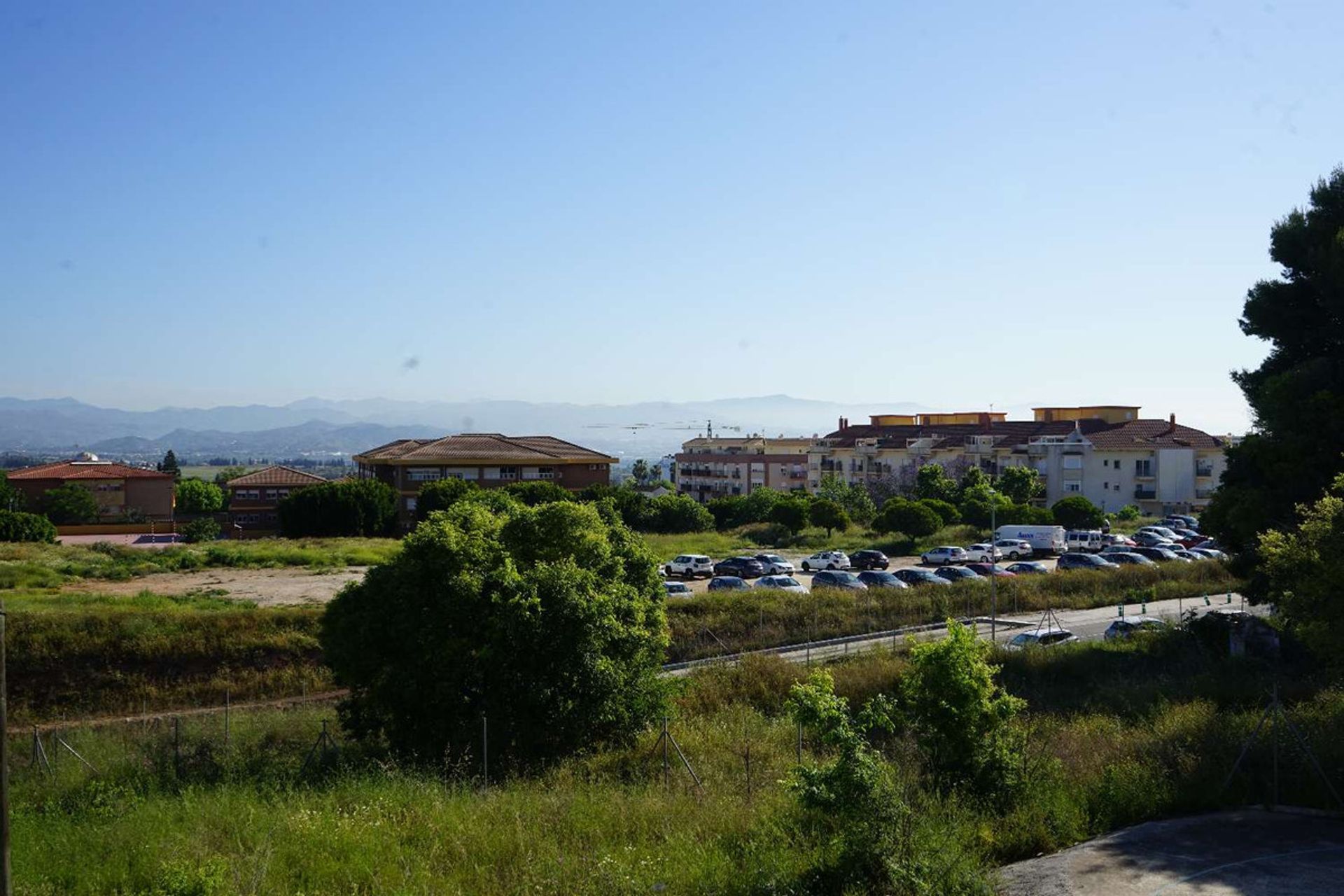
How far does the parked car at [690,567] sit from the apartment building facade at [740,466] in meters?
64.6

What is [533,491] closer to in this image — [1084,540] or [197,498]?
[1084,540]

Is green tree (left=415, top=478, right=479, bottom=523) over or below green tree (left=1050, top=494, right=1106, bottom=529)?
over

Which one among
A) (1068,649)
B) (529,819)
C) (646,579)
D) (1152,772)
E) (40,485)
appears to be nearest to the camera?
(529,819)

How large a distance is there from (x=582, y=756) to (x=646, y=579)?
377 cm

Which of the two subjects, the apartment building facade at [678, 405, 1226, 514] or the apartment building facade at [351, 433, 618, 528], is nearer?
the apartment building facade at [351, 433, 618, 528]

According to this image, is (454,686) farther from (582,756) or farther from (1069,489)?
(1069,489)

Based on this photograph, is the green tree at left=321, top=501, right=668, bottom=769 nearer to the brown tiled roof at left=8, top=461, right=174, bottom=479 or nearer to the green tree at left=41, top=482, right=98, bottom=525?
the green tree at left=41, top=482, right=98, bottom=525

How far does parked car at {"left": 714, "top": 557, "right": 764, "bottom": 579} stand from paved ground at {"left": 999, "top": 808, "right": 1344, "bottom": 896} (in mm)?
32375

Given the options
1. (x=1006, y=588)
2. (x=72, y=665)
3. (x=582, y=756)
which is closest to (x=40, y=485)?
(x=72, y=665)

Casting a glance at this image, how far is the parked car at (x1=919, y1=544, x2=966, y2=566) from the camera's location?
4869 centimetres

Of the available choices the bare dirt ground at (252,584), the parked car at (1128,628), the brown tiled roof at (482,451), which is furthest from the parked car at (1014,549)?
the bare dirt ground at (252,584)

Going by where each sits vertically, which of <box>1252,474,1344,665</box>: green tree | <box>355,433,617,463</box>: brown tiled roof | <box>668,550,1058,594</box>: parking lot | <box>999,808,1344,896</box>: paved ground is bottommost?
<box>668,550,1058,594</box>: parking lot

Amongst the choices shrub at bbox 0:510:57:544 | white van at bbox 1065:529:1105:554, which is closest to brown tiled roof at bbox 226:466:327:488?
shrub at bbox 0:510:57:544

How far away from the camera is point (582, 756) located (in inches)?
689
